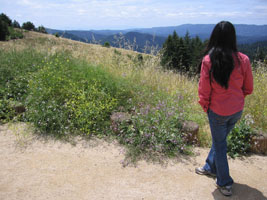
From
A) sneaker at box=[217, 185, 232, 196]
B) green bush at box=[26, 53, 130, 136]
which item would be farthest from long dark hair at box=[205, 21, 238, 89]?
green bush at box=[26, 53, 130, 136]

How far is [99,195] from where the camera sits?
2.53 m

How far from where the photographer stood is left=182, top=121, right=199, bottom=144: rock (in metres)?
3.65

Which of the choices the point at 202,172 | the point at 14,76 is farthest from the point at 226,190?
the point at 14,76

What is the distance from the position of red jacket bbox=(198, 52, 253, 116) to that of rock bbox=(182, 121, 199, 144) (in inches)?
54.4

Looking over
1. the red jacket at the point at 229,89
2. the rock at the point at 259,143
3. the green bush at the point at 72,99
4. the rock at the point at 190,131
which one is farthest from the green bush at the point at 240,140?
the green bush at the point at 72,99

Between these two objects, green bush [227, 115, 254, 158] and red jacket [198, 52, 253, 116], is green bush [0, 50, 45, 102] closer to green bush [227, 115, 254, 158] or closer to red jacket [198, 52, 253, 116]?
red jacket [198, 52, 253, 116]

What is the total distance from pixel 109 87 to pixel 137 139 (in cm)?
168

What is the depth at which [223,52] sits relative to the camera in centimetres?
209

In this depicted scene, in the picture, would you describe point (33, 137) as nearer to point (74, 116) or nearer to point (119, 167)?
point (74, 116)

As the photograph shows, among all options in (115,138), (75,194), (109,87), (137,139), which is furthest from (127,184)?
(109,87)

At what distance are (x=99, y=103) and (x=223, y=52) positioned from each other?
2.88 metres

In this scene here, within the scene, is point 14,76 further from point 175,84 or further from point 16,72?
point 175,84

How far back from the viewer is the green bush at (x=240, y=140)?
3.44m

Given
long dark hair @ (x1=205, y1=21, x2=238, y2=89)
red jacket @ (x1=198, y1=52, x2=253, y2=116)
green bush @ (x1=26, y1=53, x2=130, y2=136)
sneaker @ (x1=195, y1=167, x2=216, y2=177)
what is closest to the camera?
long dark hair @ (x1=205, y1=21, x2=238, y2=89)
